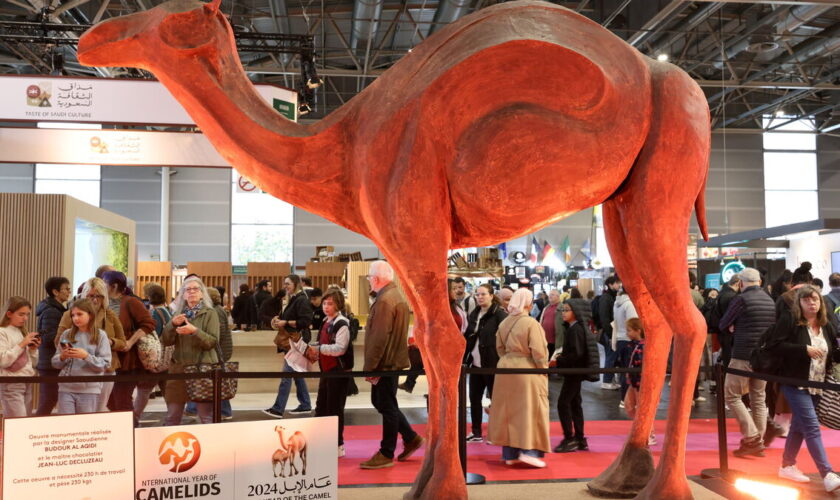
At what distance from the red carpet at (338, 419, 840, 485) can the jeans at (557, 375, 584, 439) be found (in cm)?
23

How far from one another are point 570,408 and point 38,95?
7635 mm

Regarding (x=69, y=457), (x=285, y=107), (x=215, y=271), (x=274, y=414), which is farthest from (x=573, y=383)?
(x=215, y=271)

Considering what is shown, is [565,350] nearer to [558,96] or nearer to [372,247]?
[558,96]

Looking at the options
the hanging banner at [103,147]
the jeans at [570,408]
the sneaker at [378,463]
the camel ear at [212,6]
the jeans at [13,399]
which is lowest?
the sneaker at [378,463]

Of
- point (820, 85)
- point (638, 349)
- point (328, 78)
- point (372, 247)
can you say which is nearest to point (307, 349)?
point (638, 349)

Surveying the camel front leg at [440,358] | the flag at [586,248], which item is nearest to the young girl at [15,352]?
the camel front leg at [440,358]

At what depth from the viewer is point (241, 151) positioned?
268 cm

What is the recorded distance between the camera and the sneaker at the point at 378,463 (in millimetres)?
5609

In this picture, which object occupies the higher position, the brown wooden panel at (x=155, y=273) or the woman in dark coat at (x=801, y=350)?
the brown wooden panel at (x=155, y=273)

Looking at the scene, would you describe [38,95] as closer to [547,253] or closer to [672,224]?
[672,224]

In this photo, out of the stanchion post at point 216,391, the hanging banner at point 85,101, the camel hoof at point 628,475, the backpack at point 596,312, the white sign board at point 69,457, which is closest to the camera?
the white sign board at point 69,457

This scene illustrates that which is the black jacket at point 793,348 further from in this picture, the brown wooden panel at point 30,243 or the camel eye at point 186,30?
the brown wooden panel at point 30,243

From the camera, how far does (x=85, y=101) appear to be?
8.75 metres

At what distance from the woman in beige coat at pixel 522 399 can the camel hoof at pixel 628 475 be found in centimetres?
244
